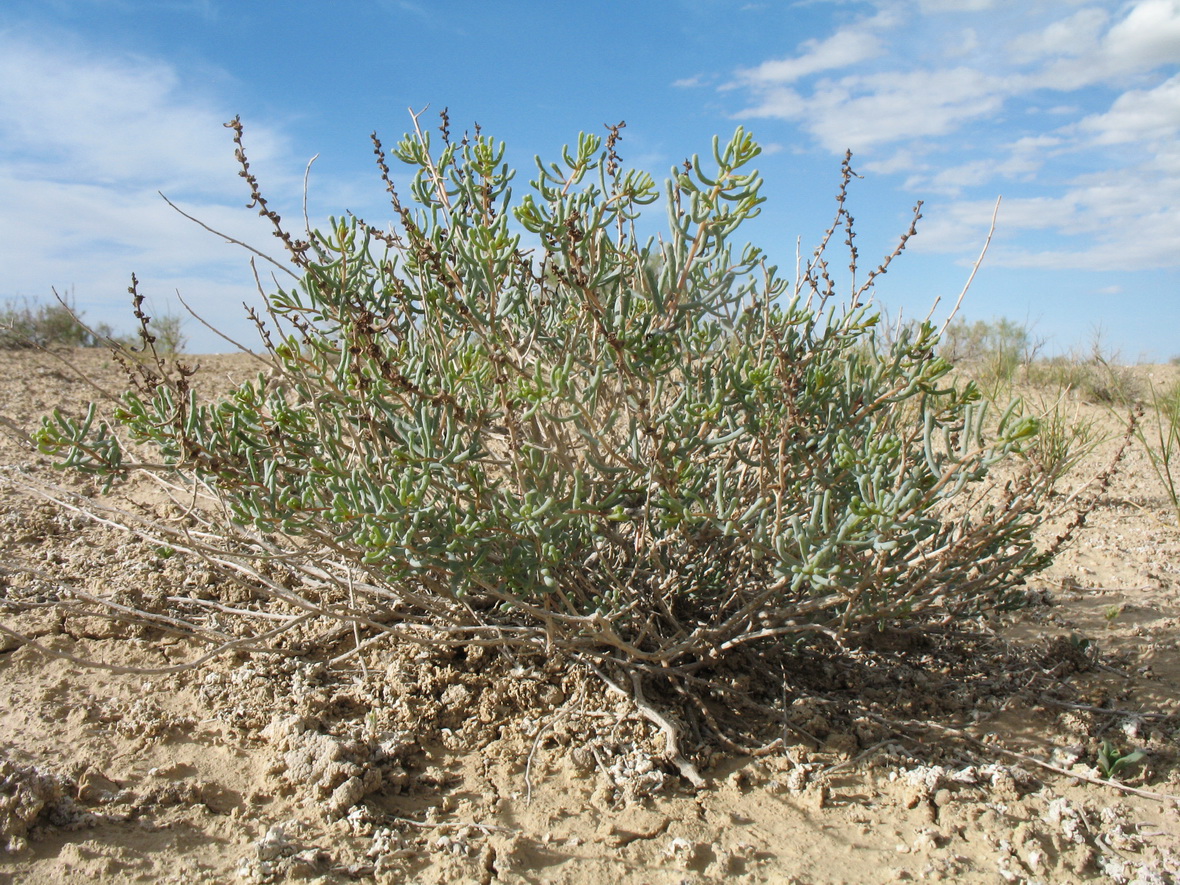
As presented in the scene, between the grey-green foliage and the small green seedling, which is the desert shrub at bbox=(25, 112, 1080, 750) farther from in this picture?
the small green seedling

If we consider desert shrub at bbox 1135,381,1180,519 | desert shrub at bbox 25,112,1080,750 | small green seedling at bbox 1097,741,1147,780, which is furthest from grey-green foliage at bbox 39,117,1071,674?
desert shrub at bbox 1135,381,1180,519

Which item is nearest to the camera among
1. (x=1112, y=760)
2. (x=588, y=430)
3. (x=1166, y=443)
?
(x=588, y=430)

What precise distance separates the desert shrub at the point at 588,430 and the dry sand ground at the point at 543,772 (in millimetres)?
294

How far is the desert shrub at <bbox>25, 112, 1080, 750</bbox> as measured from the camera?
1.93 meters

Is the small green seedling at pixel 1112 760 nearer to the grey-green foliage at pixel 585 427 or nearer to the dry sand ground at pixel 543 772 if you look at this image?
the dry sand ground at pixel 543 772

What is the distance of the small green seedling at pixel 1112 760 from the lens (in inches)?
94.4

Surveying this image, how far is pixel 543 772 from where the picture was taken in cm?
238

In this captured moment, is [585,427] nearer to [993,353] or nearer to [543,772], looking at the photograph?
[543,772]

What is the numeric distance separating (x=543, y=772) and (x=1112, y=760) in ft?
5.45

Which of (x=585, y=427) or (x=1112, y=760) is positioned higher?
(x=585, y=427)

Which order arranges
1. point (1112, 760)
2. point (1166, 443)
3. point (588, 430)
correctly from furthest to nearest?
point (1166, 443) → point (1112, 760) → point (588, 430)

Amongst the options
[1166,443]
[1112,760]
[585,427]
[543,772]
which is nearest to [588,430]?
[585,427]

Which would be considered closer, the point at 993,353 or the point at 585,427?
the point at 585,427

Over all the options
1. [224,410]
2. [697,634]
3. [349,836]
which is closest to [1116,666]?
[697,634]
